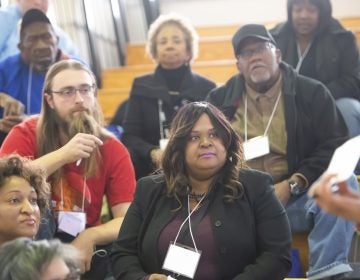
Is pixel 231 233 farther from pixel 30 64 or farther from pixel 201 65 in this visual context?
pixel 201 65

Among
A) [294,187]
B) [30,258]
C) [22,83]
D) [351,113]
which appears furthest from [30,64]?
[30,258]

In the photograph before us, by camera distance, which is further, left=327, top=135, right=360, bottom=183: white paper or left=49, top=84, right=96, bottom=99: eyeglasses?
left=49, top=84, right=96, bottom=99: eyeglasses

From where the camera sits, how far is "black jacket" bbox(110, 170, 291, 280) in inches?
80.7

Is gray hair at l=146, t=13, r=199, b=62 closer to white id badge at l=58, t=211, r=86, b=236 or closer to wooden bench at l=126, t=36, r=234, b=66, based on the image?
white id badge at l=58, t=211, r=86, b=236

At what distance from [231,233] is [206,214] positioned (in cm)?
11

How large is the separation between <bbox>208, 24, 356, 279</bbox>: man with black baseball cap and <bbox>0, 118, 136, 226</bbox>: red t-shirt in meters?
0.54

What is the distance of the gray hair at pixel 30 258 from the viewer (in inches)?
60.9

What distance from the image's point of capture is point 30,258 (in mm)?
1566

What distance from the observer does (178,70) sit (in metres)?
3.36

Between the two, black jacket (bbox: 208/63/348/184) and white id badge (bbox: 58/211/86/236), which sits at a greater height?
black jacket (bbox: 208/63/348/184)

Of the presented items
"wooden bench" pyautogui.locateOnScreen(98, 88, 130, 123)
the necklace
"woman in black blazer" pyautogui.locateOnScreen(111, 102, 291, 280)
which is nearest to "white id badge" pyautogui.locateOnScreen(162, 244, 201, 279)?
"woman in black blazer" pyautogui.locateOnScreen(111, 102, 291, 280)

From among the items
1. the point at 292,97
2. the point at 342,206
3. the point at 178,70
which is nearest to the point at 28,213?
the point at 342,206

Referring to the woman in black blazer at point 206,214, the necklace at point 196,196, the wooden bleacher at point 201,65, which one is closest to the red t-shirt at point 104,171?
the woman in black blazer at point 206,214

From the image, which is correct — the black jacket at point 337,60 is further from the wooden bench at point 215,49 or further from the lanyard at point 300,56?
the wooden bench at point 215,49
